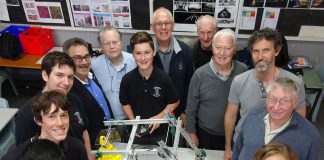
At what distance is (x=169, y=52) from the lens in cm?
260

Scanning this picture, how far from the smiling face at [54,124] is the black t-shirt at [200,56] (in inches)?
57.0

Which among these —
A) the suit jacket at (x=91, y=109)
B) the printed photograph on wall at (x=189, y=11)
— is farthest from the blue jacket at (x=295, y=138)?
the printed photograph on wall at (x=189, y=11)

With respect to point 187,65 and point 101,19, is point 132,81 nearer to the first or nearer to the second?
point 187,65

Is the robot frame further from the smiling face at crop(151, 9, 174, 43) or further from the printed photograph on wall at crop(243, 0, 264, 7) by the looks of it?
the printed photograph on wall at crop(243, 0, 264, 7)

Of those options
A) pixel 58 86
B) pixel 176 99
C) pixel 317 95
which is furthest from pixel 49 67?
pixel 317 95

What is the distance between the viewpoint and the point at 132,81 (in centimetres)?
224

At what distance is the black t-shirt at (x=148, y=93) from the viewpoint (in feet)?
7.34

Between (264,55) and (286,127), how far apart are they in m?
0.51

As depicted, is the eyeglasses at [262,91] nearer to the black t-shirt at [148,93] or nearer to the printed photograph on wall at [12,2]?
the black t-shirt at [148,93]

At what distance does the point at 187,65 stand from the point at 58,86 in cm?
125

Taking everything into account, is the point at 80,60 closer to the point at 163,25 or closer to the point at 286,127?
the point at 163,25

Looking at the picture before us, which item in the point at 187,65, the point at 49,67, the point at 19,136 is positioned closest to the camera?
the point at 19,136

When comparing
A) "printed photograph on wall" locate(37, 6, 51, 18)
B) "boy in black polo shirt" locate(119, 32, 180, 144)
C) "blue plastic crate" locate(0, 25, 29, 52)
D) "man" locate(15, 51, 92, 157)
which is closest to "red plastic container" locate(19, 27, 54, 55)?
"blue plastic crate" locate(0, 25, 29, 52)

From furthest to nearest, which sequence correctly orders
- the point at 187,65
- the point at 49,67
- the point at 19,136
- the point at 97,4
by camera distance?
the point at 97,4 → the point at 187,65 → the point at 49,67 → the point at 19,136
